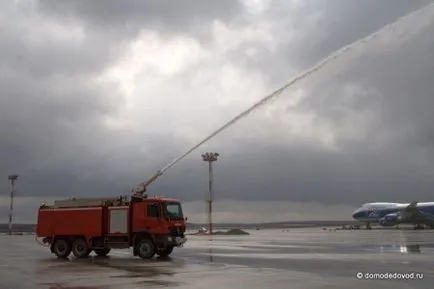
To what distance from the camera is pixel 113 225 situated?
105 feet

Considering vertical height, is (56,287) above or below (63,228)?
below

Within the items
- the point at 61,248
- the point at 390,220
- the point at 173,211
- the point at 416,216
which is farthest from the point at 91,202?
the point at 416,216

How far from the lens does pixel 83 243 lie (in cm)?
3294

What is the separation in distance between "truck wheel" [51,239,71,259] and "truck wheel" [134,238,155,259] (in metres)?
5.00

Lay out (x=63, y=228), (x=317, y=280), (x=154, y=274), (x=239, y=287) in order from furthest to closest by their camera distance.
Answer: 1. (x=63, y=228)
2. (x=154, y=274)
3. (x=317, y=280)
4. (x=239, y=287)

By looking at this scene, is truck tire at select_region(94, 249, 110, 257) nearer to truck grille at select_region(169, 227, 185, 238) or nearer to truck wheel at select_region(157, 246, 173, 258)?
truck wheel at select_region(157, 246, 173, 258)

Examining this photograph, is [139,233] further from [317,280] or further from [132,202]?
[317,280]

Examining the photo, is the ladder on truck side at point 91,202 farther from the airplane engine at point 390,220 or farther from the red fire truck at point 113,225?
the airplane engine at point 390,220

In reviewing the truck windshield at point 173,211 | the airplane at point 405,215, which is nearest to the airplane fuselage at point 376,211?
the airplane at point 405,215

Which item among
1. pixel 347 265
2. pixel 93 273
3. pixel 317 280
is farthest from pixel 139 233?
pixel 317 280

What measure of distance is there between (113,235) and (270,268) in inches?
492

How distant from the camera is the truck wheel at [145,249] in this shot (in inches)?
1218

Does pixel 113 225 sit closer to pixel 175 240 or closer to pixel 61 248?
pixel 175 240

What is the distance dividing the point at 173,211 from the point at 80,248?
21.5ft
